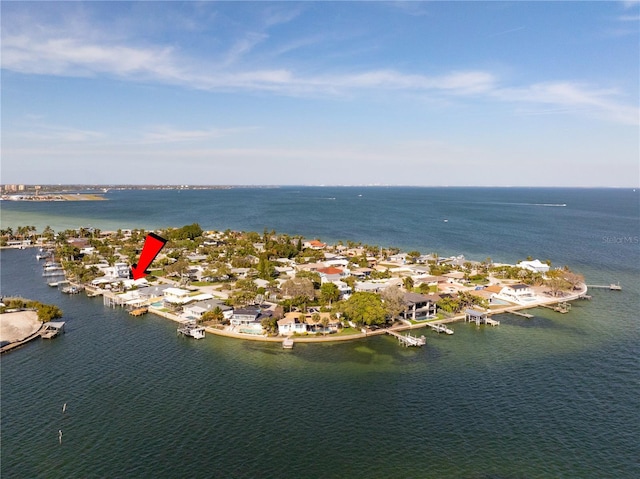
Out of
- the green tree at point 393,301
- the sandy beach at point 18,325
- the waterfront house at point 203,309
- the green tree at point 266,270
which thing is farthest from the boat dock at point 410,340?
the sandy beach at point 18,325

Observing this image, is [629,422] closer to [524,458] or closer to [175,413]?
[524,458]

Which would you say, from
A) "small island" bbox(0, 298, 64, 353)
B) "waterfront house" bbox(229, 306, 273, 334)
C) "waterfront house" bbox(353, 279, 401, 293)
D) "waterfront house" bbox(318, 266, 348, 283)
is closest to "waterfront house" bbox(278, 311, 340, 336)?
"waterfront house" bbox(229, 306, 273, 334)

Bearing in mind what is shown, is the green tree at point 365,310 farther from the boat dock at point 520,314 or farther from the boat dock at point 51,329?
the boat dock at point 51,329

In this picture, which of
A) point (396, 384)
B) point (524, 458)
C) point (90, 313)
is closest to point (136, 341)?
point (90, 313)

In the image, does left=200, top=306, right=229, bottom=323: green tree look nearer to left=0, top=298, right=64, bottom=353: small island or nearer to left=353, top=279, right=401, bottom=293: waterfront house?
left=0, top=298, right=64, bottom=353: small island

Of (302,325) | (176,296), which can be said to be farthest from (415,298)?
(176,296)
